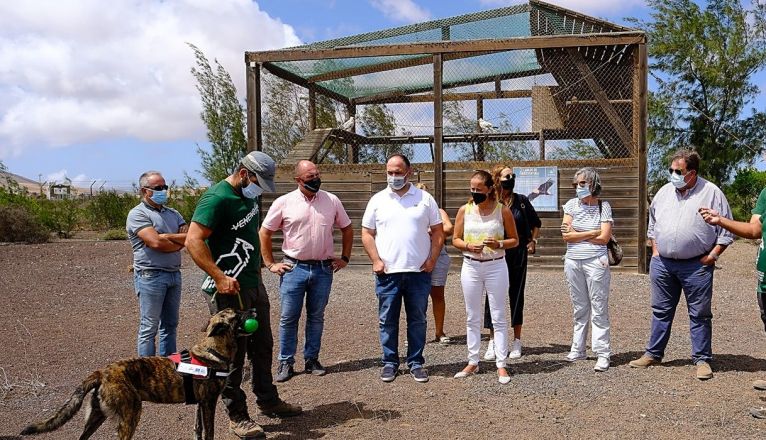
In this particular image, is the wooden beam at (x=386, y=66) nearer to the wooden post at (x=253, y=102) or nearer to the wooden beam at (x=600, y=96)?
the wooden post at (x=253, y=102)

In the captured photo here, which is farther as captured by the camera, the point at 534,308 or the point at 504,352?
the point at 534,308

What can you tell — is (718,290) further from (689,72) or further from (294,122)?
(689,72)

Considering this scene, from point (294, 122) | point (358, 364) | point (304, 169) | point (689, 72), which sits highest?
point (689, 72)

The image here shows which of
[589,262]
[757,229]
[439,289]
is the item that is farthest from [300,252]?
[757,229]

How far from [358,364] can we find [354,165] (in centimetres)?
686

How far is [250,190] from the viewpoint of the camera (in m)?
4.67

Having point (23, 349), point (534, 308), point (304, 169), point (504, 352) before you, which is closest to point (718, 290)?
point (534, 308)

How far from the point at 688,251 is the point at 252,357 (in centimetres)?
365

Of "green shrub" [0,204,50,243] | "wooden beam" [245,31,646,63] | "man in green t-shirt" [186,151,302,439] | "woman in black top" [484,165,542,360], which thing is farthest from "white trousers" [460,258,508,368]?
"green shrub" [0,204,50,243]

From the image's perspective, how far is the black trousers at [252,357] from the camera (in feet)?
15.1

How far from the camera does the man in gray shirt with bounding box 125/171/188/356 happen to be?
5.37 meters

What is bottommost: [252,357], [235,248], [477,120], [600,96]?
[252,357]

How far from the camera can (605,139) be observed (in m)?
12.4

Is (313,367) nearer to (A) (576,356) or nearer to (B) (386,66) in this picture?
(A) (576,356)
